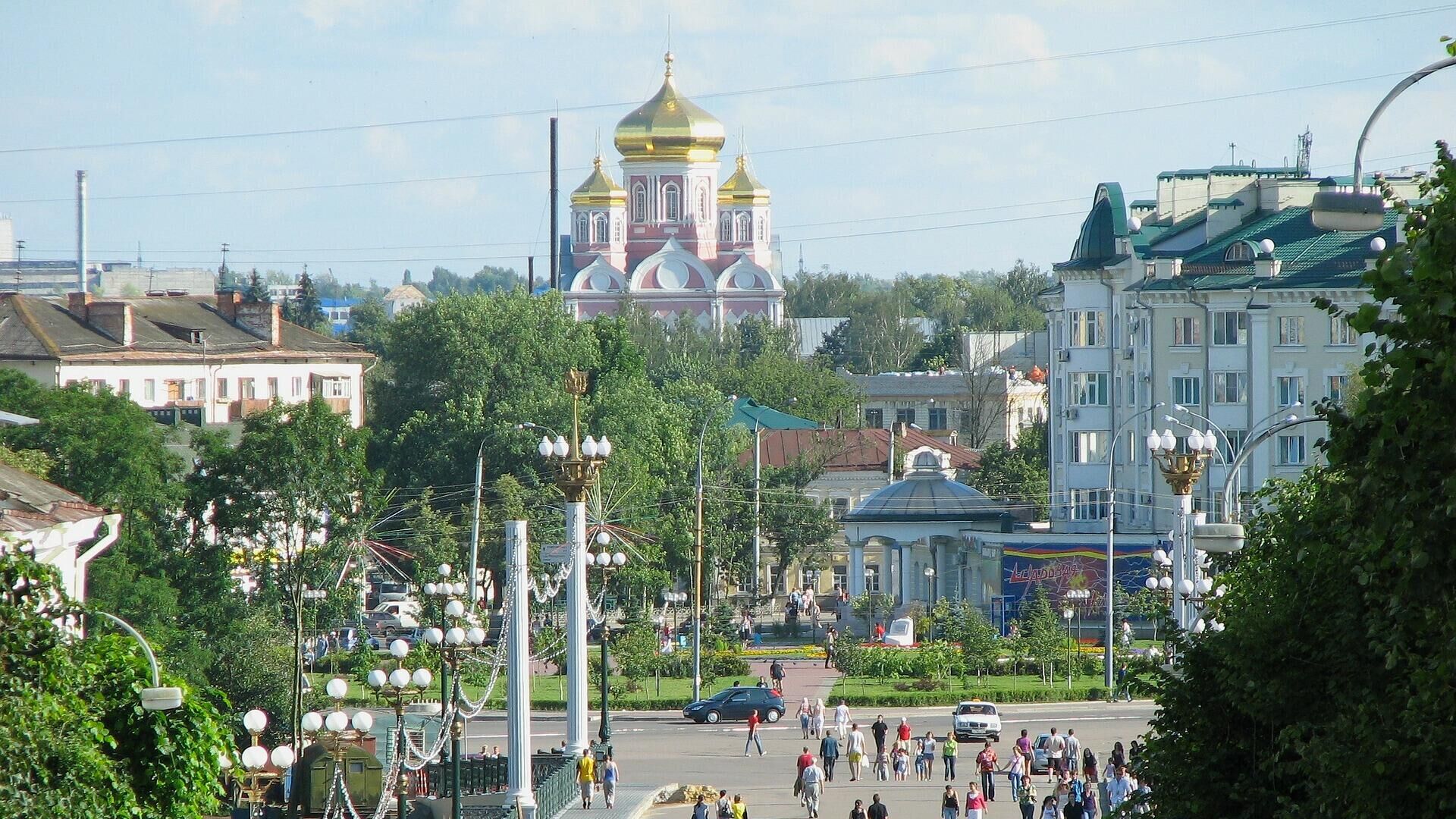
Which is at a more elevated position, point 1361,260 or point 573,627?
point 1361,260

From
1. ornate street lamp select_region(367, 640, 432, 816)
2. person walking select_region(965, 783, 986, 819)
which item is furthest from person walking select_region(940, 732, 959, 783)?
ornate street lamp select_region(367, 640, 432, 816)

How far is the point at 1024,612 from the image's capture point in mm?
52438

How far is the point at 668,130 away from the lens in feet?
436

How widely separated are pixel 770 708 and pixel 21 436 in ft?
54.1

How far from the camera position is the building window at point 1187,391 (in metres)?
55.8

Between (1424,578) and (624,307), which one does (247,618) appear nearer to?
(1424,578)

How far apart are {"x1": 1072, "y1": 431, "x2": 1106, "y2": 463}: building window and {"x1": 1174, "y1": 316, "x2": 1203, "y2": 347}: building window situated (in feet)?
14.7

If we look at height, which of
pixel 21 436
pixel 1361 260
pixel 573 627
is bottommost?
→ pixel 573 627

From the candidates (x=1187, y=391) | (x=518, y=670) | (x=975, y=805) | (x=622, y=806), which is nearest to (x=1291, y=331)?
(x=1187, y=391)

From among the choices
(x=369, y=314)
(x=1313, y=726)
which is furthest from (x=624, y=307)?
(x=1313, y=726)

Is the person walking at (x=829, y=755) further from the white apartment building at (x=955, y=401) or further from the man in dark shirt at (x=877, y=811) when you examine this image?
the white apartment building at (x=955, y=401)

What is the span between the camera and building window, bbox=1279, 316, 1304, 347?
54.2 m

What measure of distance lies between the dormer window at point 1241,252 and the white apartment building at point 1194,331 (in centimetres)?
4

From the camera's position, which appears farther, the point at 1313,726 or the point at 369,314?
the point at 369,314
